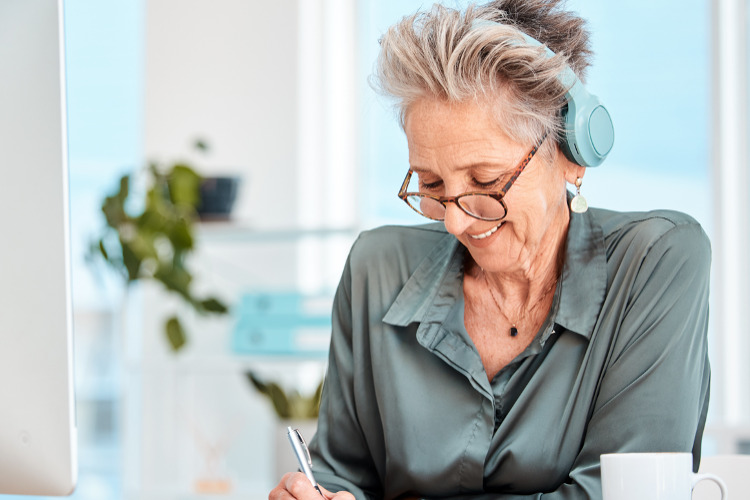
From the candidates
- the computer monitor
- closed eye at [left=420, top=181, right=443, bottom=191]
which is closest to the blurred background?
closed eye at [left=420, top=181, right=443, bottom=191]

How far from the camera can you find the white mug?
0.83 meters

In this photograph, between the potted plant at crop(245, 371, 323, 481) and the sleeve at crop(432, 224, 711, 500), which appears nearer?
the sleeve at crop(432, 224, 711, 500)

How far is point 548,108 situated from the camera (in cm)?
123

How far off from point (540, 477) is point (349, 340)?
15.2 inches

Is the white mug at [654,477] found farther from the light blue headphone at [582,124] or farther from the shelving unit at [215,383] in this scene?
the shelving unit at [215,383]

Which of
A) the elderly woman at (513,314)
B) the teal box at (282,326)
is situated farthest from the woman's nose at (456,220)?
the teal box at (282,326)

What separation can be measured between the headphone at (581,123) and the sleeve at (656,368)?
16cm

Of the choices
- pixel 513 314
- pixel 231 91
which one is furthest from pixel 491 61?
pixel 231 91

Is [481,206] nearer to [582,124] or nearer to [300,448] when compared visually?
[582,124]

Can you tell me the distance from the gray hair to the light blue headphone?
0.01 m

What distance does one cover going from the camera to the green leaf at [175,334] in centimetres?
305

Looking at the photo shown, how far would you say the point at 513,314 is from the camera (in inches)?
54.4

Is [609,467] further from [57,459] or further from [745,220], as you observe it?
[745,220]

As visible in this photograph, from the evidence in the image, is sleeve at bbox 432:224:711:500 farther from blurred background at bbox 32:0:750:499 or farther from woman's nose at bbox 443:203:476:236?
blurred background at bbox 32:0:750:499
